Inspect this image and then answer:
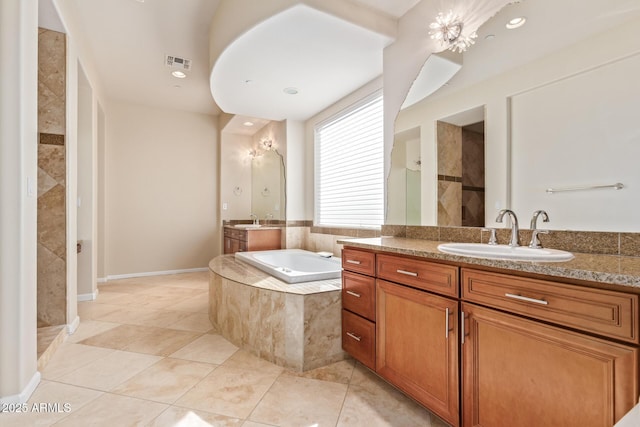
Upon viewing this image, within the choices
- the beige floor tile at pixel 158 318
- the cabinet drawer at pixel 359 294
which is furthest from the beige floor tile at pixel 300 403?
the beige floor tile at pixel 158 318

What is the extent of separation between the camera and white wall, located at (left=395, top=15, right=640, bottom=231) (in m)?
1.28

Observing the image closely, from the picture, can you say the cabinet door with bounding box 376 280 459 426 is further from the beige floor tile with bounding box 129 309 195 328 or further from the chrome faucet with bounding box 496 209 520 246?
the beige floor tile with bounding box 129 309 195 328

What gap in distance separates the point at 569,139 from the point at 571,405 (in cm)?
109

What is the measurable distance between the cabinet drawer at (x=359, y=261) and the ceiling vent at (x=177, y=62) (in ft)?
9.72

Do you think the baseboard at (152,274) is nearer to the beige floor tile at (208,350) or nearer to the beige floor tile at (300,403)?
the beige floor tile at (208,350)

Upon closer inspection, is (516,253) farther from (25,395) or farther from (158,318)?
(158,318)

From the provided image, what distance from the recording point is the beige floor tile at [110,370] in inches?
72.5

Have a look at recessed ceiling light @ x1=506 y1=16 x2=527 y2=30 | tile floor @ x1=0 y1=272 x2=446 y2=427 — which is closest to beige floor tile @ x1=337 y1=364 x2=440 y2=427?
tile floor @ x1=0 y1=272 x2=446 y2=427

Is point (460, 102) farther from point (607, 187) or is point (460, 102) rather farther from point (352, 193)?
point (352, 193)

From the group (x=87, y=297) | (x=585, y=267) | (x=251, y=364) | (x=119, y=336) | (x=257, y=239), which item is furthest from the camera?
(x=257, y=239)

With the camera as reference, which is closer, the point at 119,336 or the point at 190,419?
the point at 190,419

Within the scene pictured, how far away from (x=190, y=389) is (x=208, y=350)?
1.72 feet

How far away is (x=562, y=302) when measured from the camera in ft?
3.24

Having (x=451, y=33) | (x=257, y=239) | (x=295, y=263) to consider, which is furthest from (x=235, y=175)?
(x=451, y=33)
